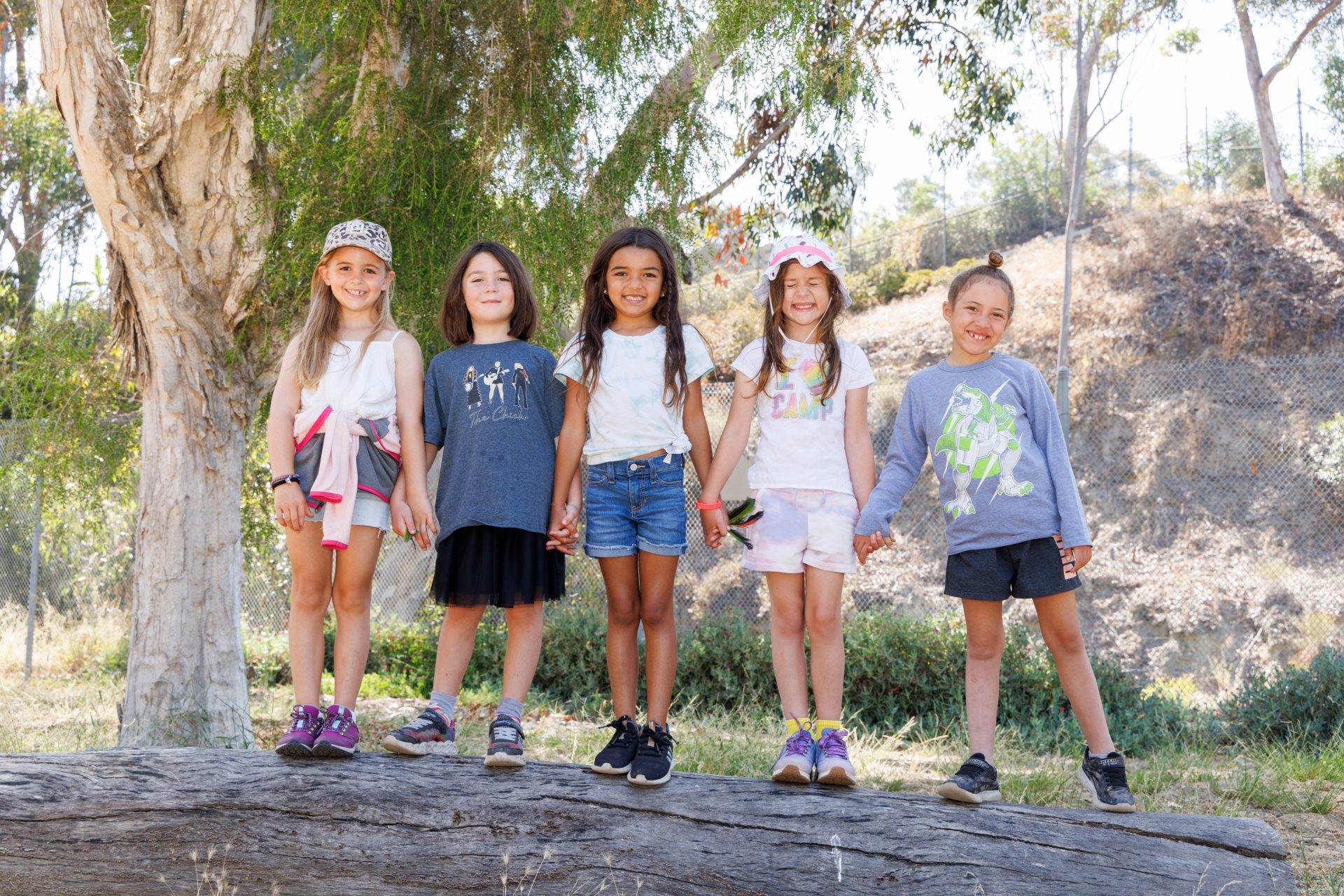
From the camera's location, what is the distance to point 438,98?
15.8 feet

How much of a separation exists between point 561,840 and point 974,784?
4.18 feet

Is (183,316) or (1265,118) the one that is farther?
(1265,118)

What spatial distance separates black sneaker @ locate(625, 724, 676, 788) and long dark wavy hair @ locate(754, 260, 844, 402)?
116cm

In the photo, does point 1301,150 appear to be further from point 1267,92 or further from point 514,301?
point 514,301

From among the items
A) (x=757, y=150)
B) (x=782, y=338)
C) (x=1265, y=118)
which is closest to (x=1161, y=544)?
(x=757, y=150)

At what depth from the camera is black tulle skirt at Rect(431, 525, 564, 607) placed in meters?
3.22

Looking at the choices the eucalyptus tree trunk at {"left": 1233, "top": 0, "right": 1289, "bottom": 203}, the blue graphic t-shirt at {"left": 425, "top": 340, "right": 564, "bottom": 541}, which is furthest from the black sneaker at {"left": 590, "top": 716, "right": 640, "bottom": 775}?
the eucalyptus tree trunk at {"left": 1233, "top": 0, "right": 1289, "bottom": 203}

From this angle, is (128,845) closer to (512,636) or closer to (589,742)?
(512,636)

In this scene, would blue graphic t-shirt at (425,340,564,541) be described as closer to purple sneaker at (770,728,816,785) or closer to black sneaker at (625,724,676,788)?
black sneaker at (625,724,676,788)

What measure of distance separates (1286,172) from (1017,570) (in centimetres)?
2188

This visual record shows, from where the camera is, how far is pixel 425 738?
3.21 m

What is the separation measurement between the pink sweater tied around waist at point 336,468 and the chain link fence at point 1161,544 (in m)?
6.92

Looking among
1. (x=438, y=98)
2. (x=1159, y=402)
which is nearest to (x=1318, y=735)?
(x=438, y=98)

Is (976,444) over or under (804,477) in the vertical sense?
over
